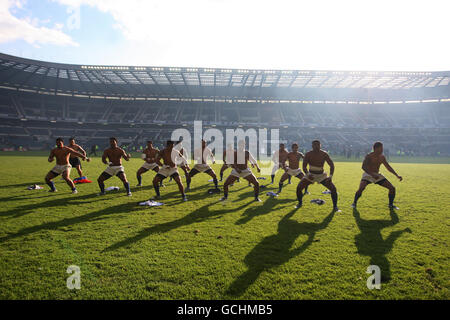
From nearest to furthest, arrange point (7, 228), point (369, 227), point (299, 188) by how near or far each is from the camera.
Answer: point (7, 228)
point (369, 227)
point (299, 188)

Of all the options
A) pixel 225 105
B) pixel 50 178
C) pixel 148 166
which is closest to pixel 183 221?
pixel 148 166

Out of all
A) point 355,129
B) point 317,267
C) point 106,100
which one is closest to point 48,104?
point 106,100

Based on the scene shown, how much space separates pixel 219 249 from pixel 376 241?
3262 millimetres

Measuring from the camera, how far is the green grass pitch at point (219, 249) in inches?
117

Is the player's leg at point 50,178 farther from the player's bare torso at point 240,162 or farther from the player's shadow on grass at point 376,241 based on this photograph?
the player's shadow on grass at point 376,241

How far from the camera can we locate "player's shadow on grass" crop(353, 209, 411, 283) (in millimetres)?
3646

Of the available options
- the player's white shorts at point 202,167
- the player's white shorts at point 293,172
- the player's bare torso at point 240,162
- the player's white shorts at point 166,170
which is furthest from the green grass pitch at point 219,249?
the player's white shorts at point 202,167

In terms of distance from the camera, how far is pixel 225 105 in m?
54.2

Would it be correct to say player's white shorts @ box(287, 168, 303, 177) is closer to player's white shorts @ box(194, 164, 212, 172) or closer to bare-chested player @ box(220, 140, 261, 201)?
bare-chested player @ box(220, 140, 261, 201)

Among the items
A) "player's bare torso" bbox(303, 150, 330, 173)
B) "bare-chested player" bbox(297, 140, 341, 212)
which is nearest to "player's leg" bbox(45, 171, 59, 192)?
"bare-chested player" bbox(297, 140, 341, 212)

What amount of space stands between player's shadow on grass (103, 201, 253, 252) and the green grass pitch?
0.09ft

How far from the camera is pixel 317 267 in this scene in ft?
11.5

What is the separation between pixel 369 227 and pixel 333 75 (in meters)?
39.4
